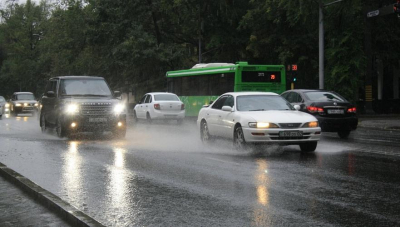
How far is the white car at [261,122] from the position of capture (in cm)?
1402

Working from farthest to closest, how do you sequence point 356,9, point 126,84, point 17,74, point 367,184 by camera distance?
1. point 17,74
2. point 126,84
3. point 356,9
4. point 367,184

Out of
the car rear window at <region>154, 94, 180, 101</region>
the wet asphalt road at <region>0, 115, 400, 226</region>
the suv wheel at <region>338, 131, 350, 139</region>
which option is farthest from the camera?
the car rear window at <region>154, 94, 180, 101</region>

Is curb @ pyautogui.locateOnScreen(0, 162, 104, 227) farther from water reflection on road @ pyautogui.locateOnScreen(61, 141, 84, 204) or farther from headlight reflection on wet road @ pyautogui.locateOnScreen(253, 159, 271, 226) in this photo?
headlight reflection on wet road @ pyautogui.locateOnScreen(253, 159, 271, 226)

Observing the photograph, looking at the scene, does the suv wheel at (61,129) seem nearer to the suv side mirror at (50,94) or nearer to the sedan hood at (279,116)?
the suv side mirror at (50,94)

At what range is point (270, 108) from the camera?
604 inches

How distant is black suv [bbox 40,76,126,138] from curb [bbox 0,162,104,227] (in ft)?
30.9

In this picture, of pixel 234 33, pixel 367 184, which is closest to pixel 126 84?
Result: pixel 234 33

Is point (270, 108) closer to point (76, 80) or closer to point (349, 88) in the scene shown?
point (76, 80)

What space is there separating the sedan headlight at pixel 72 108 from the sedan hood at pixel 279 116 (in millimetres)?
6954

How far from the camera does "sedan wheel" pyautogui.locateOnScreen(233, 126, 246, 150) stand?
571 inches

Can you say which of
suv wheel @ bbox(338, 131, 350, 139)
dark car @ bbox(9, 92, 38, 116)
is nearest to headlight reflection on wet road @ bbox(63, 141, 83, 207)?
suv wheel @ bbox(338, 131, 350, 139)

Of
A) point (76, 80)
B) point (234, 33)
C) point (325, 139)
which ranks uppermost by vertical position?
point (234, 33)

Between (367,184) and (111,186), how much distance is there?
3960 mm

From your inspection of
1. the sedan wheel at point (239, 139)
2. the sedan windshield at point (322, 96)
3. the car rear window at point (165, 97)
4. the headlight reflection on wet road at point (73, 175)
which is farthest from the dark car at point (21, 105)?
the sedan wheel at point (239, 139)
